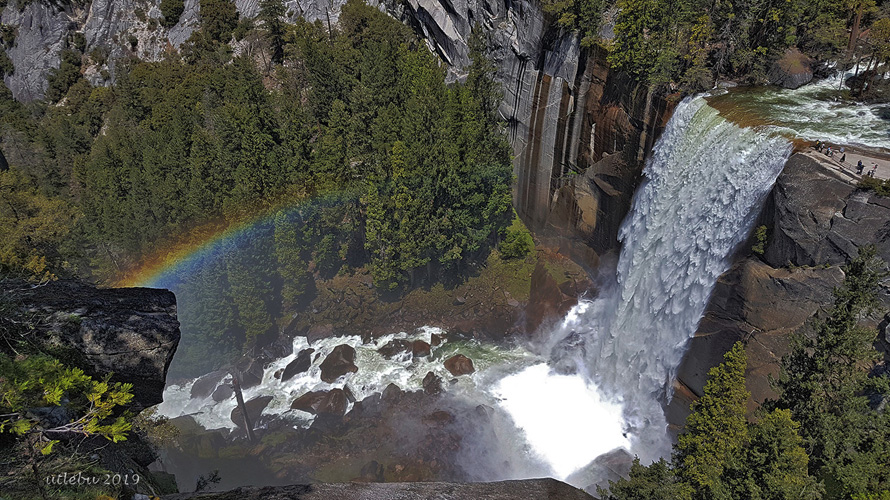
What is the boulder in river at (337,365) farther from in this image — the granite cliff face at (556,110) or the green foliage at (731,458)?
the green foliage at (731,458)

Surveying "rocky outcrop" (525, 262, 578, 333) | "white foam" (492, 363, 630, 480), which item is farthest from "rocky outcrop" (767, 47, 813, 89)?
"white foam" (492, 363, 630, 480)

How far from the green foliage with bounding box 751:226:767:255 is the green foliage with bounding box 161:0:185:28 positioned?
82561mm

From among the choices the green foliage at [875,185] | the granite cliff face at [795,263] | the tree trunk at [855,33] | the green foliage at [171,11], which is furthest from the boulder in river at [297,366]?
the green foliage at [171,11]

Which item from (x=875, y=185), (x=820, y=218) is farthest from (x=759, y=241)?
(x=875, y=185)

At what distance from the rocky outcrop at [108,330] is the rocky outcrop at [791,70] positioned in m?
40.5

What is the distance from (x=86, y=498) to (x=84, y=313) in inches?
242

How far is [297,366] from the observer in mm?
44344

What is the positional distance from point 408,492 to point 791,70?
124ft

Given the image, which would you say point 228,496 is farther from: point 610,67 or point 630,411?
point 610,67

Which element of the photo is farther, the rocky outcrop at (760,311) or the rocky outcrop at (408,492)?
the rocky outcrop at (760,311)

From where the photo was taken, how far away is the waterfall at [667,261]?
1140 inches

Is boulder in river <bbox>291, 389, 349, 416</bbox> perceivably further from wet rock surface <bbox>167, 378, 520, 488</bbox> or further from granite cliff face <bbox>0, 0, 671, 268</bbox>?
granite cliff face <bbox>0, 0, 671, 268</bbox>

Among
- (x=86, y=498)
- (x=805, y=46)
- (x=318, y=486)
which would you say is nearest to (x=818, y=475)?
(x=318, y=486)

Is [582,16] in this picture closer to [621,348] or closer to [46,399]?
[621,348]
